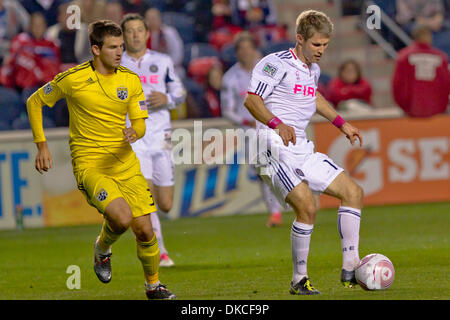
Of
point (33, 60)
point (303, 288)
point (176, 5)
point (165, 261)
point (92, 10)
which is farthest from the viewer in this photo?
point (176, 5)

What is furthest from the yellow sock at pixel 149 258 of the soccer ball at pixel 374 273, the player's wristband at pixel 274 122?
the soccer ball at pixel 374 273

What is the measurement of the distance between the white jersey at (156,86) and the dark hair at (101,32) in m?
2.54

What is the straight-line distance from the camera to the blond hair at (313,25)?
7.68 m

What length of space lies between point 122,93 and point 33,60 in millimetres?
8195

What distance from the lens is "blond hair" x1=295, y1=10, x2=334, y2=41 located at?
7.68 m

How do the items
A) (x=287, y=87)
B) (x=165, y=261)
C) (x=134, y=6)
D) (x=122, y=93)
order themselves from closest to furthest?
1. (x=122, y=93)
2. (x=287, y=87)
3. (x=165, y=261)
4. (x=134, y=6)

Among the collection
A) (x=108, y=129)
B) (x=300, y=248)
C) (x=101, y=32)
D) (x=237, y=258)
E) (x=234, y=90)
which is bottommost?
(x=237, y=258)

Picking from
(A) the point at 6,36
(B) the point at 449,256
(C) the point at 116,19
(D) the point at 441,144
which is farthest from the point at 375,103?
(B) the point at 449,256

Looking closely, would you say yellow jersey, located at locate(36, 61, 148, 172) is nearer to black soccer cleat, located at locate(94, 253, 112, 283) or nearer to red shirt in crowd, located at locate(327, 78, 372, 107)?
black soccer cleat, located at locate(94, 253, 112, 283)

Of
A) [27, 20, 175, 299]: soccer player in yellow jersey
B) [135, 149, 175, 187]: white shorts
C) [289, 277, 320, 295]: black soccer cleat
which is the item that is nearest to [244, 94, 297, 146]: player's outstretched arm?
[27, 20, 175, 299]: soccer player in yellow jersey

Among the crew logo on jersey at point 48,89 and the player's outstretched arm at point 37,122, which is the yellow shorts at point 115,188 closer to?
the player's outstretched arm at point 37,122

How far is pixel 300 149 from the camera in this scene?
7855 mm

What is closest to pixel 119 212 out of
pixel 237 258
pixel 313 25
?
pixel 313 25

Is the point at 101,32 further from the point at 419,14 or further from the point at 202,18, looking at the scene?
the point at 419,14
